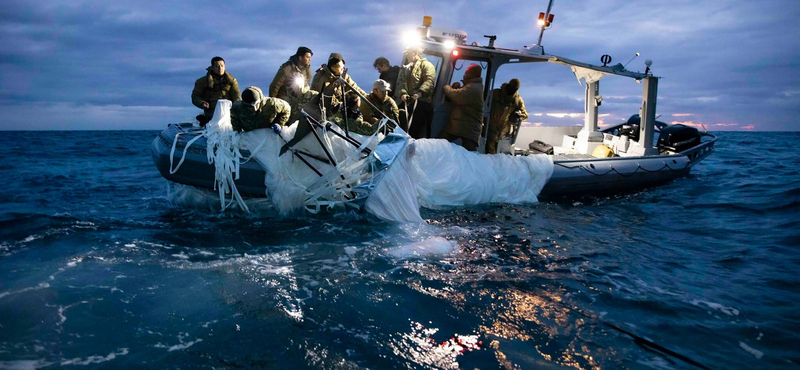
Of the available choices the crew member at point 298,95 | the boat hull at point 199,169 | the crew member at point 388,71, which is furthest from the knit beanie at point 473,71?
the boat hull at point 199,169

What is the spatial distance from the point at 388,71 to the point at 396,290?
4.68m

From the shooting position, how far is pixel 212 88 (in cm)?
691

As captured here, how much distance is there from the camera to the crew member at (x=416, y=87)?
676 cm

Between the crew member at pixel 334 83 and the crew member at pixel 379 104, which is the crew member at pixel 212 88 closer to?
the crew member at pixel 334 83

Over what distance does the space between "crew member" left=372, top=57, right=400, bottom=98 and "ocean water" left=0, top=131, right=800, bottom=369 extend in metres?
2.55

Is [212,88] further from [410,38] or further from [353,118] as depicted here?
[410,38]

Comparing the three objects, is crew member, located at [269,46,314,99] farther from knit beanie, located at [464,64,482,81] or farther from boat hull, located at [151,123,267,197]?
knit beanie, located at [464,64,482,81]

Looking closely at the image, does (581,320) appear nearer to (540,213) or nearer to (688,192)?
(540,213)

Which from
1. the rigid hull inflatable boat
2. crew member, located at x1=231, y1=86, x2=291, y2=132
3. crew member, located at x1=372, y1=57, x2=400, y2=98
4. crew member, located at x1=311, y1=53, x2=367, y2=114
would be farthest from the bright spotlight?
crew member, located at x1=231, y1=86, x2=291, y2=132

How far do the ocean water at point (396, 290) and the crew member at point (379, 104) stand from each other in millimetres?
1621

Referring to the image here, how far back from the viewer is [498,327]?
3.09 metres

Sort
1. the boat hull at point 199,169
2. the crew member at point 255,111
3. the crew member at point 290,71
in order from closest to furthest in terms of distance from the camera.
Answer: the crew member at point 255,111 → the boat hull at point 199,169 → the crew member at point 290,71

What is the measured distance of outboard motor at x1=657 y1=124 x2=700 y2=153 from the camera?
31.5 ft

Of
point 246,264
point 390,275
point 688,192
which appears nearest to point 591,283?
point 390,275
